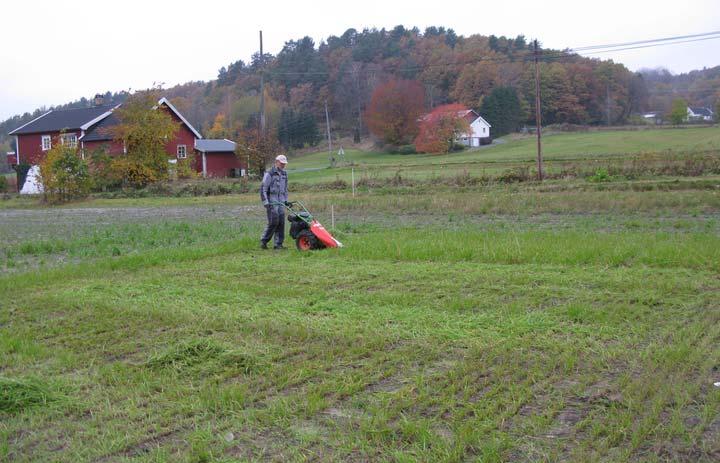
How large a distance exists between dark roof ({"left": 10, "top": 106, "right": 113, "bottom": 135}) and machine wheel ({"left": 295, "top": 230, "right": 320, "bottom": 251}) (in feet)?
133

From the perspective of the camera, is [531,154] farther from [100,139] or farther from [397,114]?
[100,139]

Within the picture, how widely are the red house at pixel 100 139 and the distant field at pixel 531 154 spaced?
6451 mm

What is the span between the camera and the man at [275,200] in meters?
12.9

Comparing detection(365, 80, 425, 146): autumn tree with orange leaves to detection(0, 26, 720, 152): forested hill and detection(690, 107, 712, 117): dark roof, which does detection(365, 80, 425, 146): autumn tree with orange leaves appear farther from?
detection(690, 107, 712, 117): dark roof

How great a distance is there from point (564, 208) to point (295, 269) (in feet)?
41.7

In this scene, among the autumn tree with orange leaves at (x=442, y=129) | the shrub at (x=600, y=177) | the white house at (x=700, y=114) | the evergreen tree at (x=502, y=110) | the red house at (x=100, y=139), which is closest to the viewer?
the shrub at (x=600, y=177)

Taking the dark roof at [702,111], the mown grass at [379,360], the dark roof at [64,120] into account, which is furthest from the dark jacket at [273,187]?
the dark roof at [702,111]

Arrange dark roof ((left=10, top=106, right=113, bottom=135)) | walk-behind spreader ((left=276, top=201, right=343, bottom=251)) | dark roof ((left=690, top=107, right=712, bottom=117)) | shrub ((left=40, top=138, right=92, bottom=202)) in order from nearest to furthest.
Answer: walk-behind spreader ((left=276, top=201, right=343, bottom=251)), shrub ((left=40, top=138, right=92, bottom=202)), dark roof ((left=10, top=106, right=113, bottom=135)), dark roof ((left=690, top=107, right=712, bottom=117))

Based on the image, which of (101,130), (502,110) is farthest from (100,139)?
(502,110)

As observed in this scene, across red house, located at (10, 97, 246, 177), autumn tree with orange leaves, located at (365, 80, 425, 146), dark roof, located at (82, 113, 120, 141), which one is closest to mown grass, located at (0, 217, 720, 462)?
red house, located at (10, 97, 246, 177)

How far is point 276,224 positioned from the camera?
13008mm

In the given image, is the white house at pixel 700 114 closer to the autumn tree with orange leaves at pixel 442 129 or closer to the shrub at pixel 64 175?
the autumn tree with orange leaves at pixel 442 129

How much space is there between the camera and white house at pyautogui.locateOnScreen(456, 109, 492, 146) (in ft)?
210

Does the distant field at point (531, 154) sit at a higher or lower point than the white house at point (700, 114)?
lower
